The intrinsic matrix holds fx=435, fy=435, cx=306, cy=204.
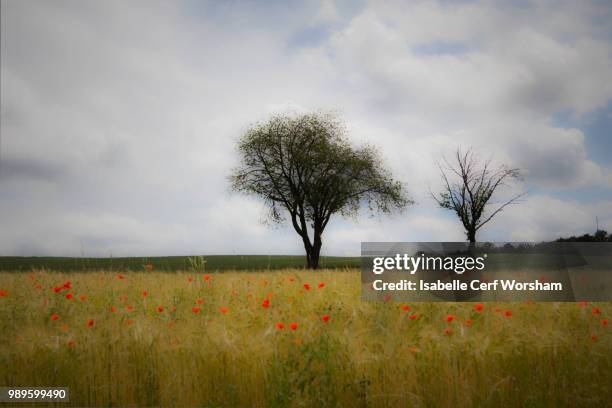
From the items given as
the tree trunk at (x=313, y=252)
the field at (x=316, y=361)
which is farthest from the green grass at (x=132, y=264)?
the field at (x=316, y=361)

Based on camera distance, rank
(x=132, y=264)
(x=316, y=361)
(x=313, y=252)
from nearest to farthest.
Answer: (x=316, y=361), (x=132, y=264), (x=313, y=252)

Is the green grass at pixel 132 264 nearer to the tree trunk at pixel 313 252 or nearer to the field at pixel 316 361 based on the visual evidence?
the tree trunk at pixel 313 252

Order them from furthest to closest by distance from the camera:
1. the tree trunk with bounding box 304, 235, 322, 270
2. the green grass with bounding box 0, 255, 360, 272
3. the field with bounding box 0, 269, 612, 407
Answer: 1. the tree trunk with bounding box 304, 235, 322, 270
2. the green grass with bounding box 0, 255, 360, 272
3. the field with bounding box 0, 269, 612, 407

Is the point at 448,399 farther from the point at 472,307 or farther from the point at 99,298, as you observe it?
the point at 99,298

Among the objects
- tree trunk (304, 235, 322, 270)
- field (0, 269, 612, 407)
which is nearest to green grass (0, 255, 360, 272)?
tree trunk (304, 235, 322, 270)

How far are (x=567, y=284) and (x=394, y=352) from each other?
6191mm

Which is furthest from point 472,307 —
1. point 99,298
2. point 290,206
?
point 290,206

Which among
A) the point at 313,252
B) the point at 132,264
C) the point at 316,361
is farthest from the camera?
the point at 313,252

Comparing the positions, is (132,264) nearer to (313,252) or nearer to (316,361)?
(313,252)

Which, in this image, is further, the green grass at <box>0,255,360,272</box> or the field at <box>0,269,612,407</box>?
the green grass at <box>0,255,360,272</box>

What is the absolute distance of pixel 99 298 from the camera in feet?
29.5

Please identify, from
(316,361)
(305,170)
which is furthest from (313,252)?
(316,361)

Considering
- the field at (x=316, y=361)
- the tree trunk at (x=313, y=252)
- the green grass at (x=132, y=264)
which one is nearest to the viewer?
the field at (x=316, y=361)

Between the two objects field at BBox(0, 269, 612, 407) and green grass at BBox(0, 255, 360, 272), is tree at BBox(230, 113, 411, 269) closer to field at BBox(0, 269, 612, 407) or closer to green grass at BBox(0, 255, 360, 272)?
green grass at BBox(0, 255, 360, 272)
